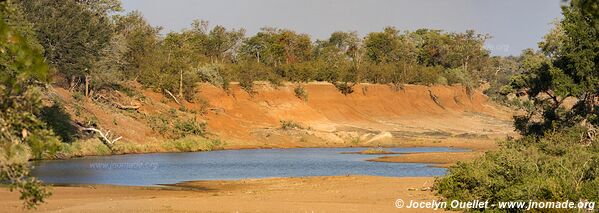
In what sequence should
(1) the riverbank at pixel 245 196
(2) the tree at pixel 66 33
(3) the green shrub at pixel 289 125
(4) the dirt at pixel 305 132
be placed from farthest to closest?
1. (3) the green shrub at pixel 289 125
2. (2) the tree at pixel 66 33
3. (4) the dirt at pixel 305 132
4. (1) the riverbank at pixel 245 196

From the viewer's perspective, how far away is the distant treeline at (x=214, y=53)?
193ft

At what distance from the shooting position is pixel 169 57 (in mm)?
77938

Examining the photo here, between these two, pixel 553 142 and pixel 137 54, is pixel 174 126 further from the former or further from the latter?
pixel 553 142

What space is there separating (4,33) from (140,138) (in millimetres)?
54095

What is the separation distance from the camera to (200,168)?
145 feet

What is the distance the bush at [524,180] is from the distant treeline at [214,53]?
16.4 meters

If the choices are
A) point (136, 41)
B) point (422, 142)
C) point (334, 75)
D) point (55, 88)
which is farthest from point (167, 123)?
point (334, 75)

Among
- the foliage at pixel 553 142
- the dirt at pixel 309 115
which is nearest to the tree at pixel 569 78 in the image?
the foliage at pixel 553 142

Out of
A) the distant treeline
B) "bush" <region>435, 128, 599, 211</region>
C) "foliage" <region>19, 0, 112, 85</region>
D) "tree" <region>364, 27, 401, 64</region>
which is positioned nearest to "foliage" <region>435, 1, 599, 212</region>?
"bush" <region>435, 128, 599, 211</region>

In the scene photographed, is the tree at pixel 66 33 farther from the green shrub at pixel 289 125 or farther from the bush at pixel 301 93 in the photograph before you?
the bush at pixel 301 93

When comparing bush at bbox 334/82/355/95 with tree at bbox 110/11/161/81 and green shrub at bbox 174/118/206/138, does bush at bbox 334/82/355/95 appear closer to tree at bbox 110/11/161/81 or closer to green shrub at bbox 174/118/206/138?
tree at bbox 110/11/161/81

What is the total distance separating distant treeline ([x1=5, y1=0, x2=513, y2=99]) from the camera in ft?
193

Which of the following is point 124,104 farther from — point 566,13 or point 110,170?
point 566,13

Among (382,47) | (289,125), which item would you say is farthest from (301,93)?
(382,47)
